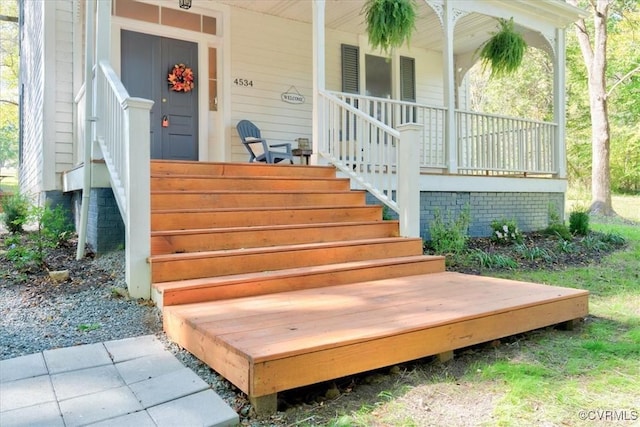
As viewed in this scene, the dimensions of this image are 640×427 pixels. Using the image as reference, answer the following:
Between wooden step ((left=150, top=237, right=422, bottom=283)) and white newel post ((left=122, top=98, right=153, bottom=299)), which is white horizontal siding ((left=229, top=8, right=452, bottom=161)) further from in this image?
white newel post ((left=122, top=98, right=153, bottom=299))

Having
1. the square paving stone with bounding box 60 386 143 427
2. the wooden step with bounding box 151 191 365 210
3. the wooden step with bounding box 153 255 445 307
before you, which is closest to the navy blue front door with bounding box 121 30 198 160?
the wooden step with bounding box 151 191 365 210

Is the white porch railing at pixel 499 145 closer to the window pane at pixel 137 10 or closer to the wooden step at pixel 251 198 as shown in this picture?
the wooden step at pixel 251 198

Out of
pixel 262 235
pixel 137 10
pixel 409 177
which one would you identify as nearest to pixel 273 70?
pixel 137 10

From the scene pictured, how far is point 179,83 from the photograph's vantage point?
5.91m

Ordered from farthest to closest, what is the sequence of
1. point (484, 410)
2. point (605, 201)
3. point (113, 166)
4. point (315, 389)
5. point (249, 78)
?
point (605, 201) < point (249, 78) < point (113, 166) < point (315, 389) < point (484, 410)

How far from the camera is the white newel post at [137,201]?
2945 millimetres

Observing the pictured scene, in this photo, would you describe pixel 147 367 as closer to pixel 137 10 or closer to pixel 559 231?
pixel 137 10

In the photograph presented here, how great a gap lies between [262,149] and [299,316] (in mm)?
3859

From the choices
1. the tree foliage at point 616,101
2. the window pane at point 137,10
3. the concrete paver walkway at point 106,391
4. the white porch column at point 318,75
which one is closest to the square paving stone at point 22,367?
the concrete paver walkway at point 106,391

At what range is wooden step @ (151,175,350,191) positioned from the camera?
3.91m

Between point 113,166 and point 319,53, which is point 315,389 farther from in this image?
point 319,53

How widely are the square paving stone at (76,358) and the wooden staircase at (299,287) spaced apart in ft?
1.19

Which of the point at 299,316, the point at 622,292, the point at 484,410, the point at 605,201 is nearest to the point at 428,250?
the point at 622,292

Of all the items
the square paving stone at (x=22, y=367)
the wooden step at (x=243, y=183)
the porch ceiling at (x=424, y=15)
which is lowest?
the square paving stone at (x=22, y=367)
